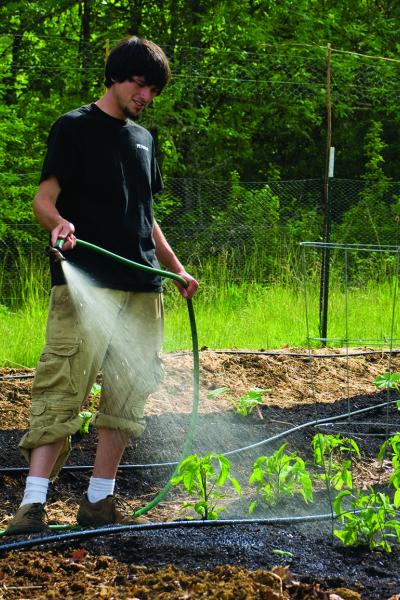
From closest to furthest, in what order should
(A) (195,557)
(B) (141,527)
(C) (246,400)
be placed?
1. (A) (195,557)
2. (B) (141,527)
3. (C) (246,400)

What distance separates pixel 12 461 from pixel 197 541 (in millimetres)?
1583

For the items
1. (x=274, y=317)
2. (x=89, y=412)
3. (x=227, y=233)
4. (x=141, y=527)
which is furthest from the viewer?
(x=227, y=233)

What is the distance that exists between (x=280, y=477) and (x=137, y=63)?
1.48m

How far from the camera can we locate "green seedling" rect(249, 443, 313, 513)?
3.18 metres

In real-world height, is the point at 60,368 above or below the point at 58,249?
below

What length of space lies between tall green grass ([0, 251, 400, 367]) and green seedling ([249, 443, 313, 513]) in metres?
3.30

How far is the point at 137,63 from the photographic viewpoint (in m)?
3.10

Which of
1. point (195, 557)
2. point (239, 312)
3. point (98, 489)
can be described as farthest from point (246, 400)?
point (239, 312)

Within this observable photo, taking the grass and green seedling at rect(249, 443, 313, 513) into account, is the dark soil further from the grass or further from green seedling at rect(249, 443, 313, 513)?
the grass

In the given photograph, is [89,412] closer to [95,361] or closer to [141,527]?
[95,361]

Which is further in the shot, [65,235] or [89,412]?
[89,412]

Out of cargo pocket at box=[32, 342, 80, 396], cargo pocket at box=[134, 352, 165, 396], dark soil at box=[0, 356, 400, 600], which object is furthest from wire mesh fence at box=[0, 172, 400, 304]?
cargo pocket at box=[32, 342, 80, 396]

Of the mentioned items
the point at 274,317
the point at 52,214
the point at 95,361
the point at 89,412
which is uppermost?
the point at 52,214

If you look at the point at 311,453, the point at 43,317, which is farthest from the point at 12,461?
the point at 43,317
